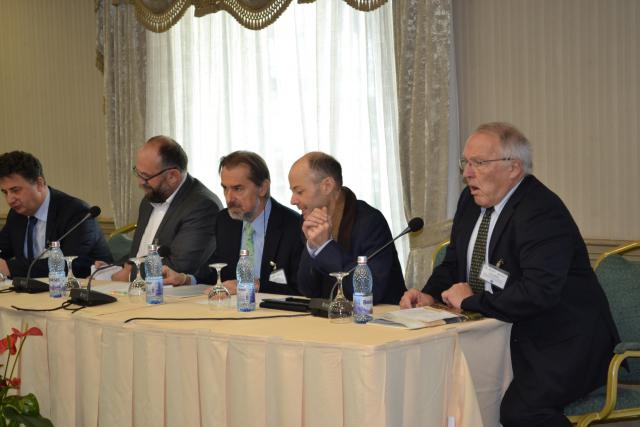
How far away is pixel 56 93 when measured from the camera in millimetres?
8016

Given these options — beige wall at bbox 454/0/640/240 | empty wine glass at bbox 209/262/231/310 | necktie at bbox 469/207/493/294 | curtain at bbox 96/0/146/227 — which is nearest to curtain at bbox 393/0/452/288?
beige wall at bbox 454/0/640/240

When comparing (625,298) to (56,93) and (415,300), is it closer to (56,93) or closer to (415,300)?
(415,300)

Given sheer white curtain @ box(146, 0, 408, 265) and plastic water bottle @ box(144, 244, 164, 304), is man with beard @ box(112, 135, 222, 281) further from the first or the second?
sheer white curtain @ box(146, 0, 408, 265)

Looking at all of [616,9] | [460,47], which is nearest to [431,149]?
[460,47]

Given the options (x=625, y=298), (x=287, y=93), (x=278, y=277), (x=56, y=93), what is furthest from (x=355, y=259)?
(x=56, y=93)

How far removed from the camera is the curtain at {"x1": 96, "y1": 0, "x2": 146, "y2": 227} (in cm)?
707

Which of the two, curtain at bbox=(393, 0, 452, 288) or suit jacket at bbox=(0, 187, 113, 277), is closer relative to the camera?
suit jacket at bbox=(0, 187, 113, 277)

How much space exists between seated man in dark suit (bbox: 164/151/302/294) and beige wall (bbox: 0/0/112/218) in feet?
10.9

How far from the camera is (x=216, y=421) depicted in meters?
3.12

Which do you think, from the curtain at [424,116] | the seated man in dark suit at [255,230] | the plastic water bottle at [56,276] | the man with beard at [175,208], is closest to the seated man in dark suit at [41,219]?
the man with beard at [175,208]

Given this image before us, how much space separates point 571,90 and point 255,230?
1929 millimetres

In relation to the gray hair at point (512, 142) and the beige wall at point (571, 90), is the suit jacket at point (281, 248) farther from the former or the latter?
the beige wall at point (571, 90)

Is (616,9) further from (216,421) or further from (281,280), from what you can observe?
(216,421)

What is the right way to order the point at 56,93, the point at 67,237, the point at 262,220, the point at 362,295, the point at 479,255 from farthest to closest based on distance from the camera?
the point at 56,93 → the point at 67,237 → the point at 262,220 → the point at 479,255 → the point at 362,295
